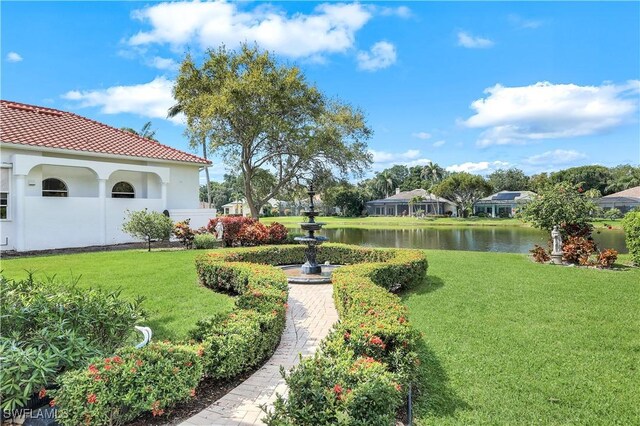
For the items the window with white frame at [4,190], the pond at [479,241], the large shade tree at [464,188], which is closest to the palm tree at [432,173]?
the large shade tree at [464,188]

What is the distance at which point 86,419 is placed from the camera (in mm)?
3223

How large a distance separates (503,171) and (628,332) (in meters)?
80.7

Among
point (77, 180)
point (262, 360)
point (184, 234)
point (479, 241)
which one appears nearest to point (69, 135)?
point (77, 180)

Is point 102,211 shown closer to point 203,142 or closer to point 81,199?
point 81,199

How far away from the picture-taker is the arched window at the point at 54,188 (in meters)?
16.9

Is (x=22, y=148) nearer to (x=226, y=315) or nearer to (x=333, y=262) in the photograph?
(x=333, y=262)

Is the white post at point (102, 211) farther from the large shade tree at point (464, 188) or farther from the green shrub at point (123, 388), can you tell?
the large shade tree at point (464, 188)

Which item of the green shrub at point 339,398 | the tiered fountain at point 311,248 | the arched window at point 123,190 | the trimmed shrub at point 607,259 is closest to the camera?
the green shrub at point 339,398

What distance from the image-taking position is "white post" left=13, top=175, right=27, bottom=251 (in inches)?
598

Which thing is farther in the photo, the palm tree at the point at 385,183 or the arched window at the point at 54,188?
the palm tree at the point at 385,183

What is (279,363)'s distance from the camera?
16.8 feet

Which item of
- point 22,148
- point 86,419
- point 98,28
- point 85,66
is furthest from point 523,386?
point 22,148

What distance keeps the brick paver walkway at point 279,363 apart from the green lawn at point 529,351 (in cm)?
160

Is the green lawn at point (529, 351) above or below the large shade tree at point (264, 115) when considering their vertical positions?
below
